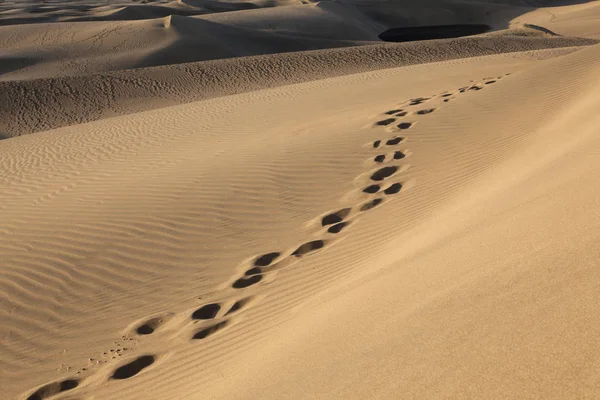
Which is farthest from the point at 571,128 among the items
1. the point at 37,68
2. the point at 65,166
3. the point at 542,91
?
the point at 37,68

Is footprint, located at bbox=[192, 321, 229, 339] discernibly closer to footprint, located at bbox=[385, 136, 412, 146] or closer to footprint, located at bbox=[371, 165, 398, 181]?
footprint, located at bbox=[371, 165, 398, 181]

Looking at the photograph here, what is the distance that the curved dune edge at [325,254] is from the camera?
312 cm

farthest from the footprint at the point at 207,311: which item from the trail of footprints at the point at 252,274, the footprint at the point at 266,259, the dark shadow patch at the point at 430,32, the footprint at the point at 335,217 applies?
the dark shadow patch at the point at 430,32

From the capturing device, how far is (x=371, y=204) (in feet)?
23.5

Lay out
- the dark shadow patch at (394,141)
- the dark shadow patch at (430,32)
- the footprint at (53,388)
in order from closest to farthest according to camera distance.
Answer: the footprint at (53,388), the dark shadow patch at (394,141), the dark shadow patch at (430,32)

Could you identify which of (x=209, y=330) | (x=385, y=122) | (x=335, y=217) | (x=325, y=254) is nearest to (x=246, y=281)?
(x=325, y=254)

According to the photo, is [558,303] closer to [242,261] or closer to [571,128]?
[242,261]

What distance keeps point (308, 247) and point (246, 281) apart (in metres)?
0.78

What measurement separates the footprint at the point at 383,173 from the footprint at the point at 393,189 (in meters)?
0.37

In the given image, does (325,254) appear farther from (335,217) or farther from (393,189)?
(393,189)

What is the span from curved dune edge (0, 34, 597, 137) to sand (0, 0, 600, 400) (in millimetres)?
4447

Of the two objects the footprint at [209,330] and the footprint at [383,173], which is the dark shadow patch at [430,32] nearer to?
the footprint at [383,173]

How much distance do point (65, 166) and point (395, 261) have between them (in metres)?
7.88

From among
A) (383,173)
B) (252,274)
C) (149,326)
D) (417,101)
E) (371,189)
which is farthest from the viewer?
(417,101)
